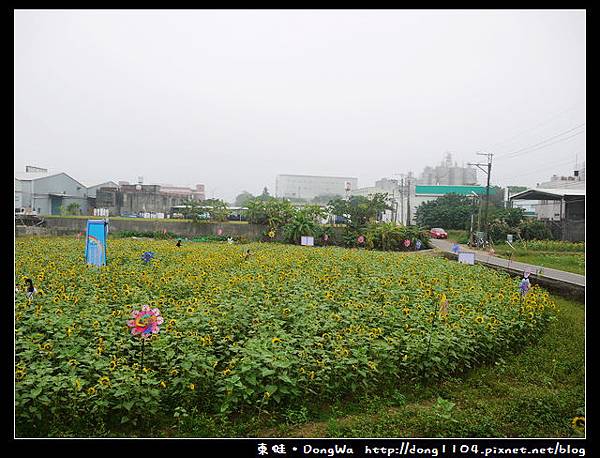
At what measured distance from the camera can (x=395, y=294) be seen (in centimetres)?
589

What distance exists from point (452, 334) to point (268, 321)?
5.86 ft

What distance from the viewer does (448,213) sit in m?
16.8

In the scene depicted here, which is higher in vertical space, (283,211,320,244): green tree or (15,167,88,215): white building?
(15,167,88,215): white building

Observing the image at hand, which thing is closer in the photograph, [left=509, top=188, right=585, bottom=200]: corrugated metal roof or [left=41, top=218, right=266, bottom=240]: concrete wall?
[left=509, top=188, right=585, bottom=200]: corrugated metal roof

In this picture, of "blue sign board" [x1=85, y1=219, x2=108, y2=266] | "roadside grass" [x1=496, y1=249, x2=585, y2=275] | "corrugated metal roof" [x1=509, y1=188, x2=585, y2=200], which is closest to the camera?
"blue sign board" [x1=85, y1=219, x2=108, y2=266]

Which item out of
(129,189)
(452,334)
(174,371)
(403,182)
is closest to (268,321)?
(174,371)

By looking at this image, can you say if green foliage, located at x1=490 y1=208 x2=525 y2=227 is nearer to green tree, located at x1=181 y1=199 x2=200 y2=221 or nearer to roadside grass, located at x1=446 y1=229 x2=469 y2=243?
roadside grass, located at x1=446 y1=229 x2=469 y2=243

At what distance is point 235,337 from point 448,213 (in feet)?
45.7

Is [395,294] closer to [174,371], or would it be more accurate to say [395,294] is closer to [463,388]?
[463,388]

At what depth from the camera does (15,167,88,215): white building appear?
1309 centimetres

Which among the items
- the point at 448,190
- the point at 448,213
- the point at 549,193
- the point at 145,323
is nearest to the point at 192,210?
the point at 448,213

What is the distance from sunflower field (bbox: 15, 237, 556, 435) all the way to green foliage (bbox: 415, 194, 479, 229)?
32.5ft

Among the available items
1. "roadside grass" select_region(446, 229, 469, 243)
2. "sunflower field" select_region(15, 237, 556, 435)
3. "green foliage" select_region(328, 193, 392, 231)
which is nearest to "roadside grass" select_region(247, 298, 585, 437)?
"sunflower field" select_region(15, 237, 556, 435)

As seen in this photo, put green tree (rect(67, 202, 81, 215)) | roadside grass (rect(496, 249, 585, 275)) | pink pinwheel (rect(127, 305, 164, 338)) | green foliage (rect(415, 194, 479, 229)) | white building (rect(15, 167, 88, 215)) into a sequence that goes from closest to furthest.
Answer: pink pinwheel (rect(127, 305, 164, 338)) → roadside grass (rect(496, 249, 585, 275)) → white building (rect(15, 167, 88, 215)) → green tree (rect(67, 202, 81, 215)) → green foliage (rect(415, 194, 479, 229))
